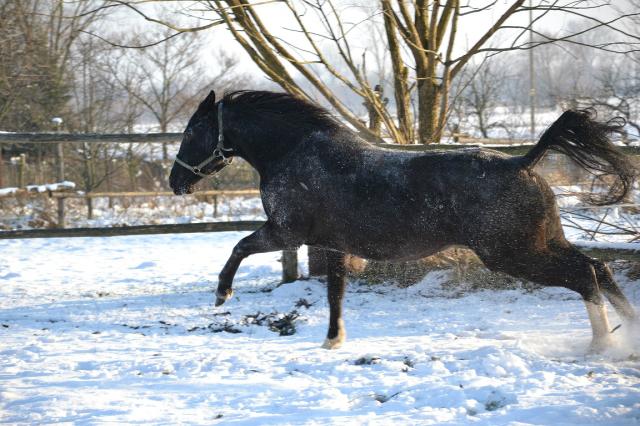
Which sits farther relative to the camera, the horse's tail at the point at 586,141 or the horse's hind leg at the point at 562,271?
the horse's tail at the point at 586,141

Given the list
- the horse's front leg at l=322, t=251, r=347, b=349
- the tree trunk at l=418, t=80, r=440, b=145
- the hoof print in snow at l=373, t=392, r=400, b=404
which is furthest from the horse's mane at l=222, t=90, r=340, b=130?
the tree trunk at l=418, t=80, r=440, b=145

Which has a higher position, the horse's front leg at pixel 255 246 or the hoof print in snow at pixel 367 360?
the horse's front leg at pixel 255 246

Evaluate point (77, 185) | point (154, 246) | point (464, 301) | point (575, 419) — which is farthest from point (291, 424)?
point (77, 185)

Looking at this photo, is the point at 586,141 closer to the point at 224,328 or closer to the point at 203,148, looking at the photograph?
the point at 203,148

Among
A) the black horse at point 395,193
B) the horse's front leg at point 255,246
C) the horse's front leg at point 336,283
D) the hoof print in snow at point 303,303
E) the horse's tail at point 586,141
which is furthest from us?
the hoof print in snow at point 303,303

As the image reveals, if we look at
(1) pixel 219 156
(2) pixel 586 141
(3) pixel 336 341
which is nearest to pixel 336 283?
(3) pixel 336 341

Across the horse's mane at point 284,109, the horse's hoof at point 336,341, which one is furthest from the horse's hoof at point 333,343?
the horse's mane at point 284,109

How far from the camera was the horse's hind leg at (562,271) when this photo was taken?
4223 millimetres

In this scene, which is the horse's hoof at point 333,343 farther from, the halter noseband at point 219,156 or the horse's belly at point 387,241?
the halter noseband at point 219,156

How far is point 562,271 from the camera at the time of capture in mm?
4227

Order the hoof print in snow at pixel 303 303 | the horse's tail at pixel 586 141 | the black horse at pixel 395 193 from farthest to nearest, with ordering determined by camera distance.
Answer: the hoof print in snow at pixel 303 303, the horse's tail at pixel 586 141, the black horse at pixel 395 193

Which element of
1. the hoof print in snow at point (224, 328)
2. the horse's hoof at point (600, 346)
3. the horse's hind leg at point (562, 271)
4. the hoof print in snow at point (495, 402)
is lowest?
the hoof print in snow at point (224, 328)

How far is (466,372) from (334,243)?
4.43 ft

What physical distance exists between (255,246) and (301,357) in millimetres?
872
